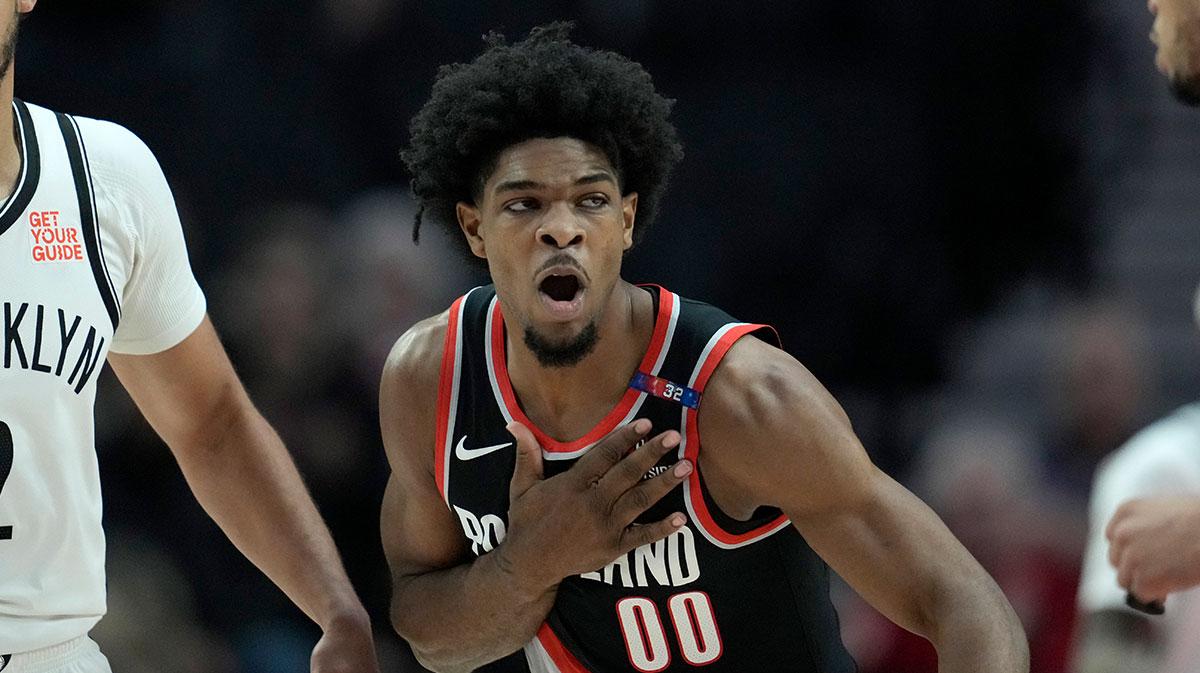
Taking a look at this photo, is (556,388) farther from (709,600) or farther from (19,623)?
(19,623)

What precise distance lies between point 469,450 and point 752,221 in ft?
9.64

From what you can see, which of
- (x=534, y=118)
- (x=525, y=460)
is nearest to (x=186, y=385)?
(x=525, y=460)

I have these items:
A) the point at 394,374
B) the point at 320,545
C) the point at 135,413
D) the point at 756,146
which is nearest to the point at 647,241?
the point at 756,146

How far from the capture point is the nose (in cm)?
326

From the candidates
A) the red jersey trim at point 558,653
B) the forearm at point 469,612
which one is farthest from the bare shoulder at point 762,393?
the red jersey trim at point 558,653

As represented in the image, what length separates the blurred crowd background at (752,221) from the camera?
5.60m

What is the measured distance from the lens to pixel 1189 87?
8.66 ft

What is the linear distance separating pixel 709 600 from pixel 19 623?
148 cm

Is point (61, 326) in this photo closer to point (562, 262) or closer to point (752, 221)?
point (562, 262)

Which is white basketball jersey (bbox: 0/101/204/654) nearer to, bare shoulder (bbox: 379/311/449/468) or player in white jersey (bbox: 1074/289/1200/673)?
bare shoulder (bbox: 379/311/449/468)

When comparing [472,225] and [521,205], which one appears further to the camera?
[472,225]

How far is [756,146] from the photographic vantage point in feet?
20.7

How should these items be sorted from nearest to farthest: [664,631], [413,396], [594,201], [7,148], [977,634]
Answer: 1. [7,148]
2. [977,634]
3. [594,201]
4. [664,631]
5. [413,396]

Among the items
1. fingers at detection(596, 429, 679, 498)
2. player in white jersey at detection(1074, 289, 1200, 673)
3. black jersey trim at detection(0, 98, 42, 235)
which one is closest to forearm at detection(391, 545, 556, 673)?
fingers at detection(596, 429, 679, 498)
